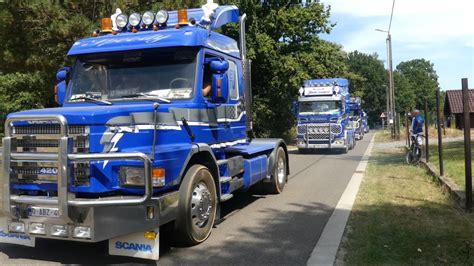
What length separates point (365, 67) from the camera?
95.4m

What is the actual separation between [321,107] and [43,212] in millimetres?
19347

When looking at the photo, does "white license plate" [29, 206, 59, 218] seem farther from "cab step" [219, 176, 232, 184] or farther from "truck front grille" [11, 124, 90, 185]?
"cab step" [219, 176, 232, 184]

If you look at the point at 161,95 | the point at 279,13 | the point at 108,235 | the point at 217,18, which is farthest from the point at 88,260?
the point at 279,13

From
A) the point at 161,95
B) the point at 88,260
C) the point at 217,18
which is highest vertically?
the point at 217,18

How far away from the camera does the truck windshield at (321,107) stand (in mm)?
23281

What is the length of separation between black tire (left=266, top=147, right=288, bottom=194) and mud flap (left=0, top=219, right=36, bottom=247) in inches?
227

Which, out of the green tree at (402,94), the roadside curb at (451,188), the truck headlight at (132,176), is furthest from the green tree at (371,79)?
the truck headlight at (132,176)

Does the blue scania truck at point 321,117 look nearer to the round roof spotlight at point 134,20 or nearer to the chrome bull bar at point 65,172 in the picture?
the round roof spotlight at point 134,20

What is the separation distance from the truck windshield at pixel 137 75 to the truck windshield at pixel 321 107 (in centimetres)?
1707

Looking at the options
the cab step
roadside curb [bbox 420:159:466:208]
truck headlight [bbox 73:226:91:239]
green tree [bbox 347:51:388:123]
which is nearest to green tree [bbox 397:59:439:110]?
green tree [bbox 347:51:388:123]

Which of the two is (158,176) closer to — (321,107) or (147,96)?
(147,96)

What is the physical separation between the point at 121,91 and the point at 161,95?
24.1 inches

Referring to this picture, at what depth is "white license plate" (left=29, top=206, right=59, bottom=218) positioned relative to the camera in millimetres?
5141

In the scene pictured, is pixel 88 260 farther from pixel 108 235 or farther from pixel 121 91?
pixel 121 91
